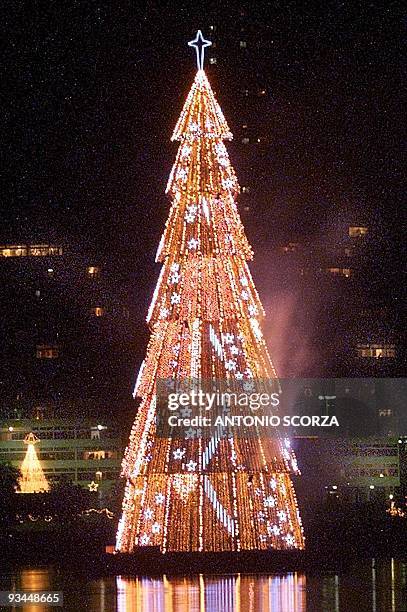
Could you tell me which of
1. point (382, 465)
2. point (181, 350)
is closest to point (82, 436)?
point (382, 465)

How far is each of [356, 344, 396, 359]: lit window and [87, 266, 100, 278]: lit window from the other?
9.21 meters

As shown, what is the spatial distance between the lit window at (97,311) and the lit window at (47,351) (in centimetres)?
185

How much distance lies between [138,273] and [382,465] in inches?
422

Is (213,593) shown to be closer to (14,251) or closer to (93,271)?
(93,271)

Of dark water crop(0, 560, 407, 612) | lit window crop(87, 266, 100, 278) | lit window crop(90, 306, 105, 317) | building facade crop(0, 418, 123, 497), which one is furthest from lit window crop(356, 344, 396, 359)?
dark water crop(0, 560, 407, 612)

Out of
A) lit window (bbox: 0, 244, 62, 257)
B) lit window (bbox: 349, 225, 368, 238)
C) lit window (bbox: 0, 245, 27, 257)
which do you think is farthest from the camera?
lit window (bbox: 0, 245, 27, 257)

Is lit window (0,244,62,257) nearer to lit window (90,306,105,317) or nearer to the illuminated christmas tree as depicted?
lit window (90,306,105,317)

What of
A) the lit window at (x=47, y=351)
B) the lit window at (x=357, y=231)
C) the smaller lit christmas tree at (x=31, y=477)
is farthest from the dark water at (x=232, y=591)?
the lit window at (x=357, y=231)

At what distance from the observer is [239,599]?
18.4 m

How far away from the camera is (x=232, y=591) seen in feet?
64.2

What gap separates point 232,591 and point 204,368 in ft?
14.6

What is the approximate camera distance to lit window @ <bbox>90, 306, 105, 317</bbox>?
47.3 meters

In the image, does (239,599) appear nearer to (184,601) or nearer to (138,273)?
(184,601)

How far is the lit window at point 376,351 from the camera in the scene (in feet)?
154
